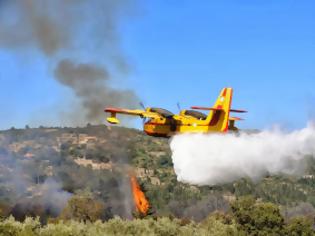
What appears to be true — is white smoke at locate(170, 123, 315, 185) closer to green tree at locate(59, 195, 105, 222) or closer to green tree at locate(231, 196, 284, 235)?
green tree at locate(231, 196, 284, 235)

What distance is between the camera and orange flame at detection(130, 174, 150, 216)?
169m

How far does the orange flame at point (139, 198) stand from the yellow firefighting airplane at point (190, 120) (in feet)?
337

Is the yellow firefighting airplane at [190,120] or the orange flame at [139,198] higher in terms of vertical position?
the yellow firefighting airplane at [190,120]

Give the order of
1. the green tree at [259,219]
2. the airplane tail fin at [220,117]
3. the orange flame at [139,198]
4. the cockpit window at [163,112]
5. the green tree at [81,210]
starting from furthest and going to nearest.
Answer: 1. the orange flame at [139,198]
2. the green tree at [81,210]
3. the green tree at [259,219]
4. the cockpit window at [163,112]
5. the airplane tail fin at [220,117]

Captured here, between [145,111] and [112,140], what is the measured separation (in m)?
47.2

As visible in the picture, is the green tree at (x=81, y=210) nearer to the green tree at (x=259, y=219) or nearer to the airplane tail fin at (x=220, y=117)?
the green tree at (x=259, y=219)

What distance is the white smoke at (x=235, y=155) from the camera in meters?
59.3

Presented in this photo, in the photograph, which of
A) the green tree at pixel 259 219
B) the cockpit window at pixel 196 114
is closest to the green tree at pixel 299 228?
the green tree at pixel 259 219

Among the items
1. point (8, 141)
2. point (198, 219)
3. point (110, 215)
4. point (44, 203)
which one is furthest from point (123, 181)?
point (198, 219)

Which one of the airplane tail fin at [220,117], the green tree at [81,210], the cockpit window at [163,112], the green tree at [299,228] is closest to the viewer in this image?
the airplane tail fin at [220,117]

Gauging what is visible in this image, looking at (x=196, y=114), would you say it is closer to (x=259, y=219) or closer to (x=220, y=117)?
(x=220, y=117)

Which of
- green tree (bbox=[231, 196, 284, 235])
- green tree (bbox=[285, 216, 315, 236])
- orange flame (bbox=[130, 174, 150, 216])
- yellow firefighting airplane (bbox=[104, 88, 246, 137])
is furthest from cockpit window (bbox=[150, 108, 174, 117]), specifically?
orange flame (bbox=[130, 174, 150, 216])

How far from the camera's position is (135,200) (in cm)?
18050

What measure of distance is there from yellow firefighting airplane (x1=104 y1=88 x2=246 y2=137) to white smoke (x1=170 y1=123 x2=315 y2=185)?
27.7 inches
